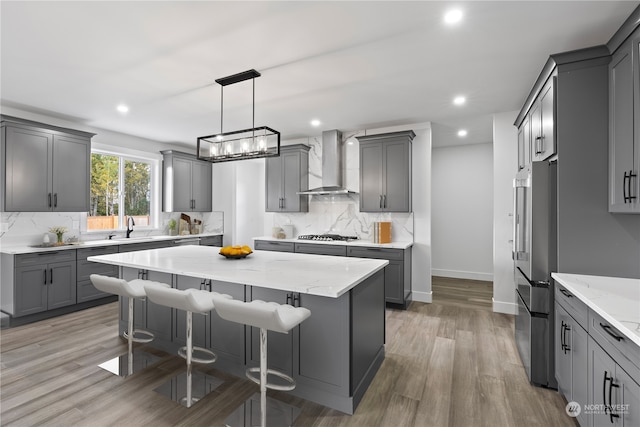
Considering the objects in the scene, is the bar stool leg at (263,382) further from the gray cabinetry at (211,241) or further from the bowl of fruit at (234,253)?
the gray cabinetry at (211,241)

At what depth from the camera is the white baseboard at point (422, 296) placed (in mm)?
4734

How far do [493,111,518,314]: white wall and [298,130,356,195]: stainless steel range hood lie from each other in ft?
7.34

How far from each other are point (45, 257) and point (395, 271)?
465cm

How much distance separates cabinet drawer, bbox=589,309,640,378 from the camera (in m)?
1.30

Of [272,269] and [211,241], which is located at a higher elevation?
[272,269]

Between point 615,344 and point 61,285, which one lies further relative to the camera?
point 61,285

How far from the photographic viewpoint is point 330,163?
5.13m

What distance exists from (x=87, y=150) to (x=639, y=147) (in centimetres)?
611

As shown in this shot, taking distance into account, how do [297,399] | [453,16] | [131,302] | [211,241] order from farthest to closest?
[211,241]
[131,302]
[297,399]
[453,16]

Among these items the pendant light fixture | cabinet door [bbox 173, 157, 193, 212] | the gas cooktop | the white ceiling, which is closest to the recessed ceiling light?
the white ceiling

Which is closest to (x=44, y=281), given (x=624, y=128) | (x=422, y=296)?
(x=422, y=296)

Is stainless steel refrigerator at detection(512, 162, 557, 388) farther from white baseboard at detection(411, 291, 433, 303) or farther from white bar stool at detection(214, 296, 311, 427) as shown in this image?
white baseboard at detection(411, 291, 433, 303)

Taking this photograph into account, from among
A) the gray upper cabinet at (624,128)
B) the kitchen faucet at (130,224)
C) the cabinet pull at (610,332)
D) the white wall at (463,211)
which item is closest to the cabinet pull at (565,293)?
the cabinet pull at (610,332)

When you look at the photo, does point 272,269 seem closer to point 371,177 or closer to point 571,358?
point 571,358
